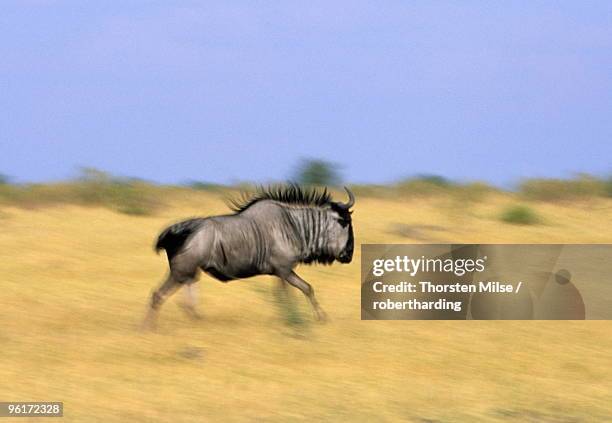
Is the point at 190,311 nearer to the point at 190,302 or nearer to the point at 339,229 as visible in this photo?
the point at 190,302

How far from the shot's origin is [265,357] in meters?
9.40

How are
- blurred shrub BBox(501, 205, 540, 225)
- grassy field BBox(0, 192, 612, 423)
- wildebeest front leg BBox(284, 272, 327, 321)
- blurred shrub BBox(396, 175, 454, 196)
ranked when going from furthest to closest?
blurred shrub BBox(396, 175, 454, 196)
blurred shrub BBox(501, 205, 540, 225)
wildebeest front leg BBox(284, 272, 327, 321)
grassy field BBox(0, 192, 612, 423)

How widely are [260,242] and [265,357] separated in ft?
5.43

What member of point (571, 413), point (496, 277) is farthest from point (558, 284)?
point (571, 413)

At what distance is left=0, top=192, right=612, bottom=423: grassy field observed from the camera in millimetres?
7934

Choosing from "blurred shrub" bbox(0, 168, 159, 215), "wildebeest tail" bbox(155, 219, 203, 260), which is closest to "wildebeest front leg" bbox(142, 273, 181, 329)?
"wildebeest tail" bbox(155, 219, 203, 260)

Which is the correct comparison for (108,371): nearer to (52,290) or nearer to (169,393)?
(169,393)

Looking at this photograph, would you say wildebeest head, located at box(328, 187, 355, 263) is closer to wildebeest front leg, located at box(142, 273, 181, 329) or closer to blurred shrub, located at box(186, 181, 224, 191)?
wildebeest front leg, located at box(142, 273, 181, 329)

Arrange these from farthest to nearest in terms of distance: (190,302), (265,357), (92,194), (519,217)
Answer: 1. (92,194)
2. (519,217)
3. (190,302)
4. (265,357)

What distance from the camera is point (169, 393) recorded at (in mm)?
8164

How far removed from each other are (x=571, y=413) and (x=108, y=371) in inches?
143

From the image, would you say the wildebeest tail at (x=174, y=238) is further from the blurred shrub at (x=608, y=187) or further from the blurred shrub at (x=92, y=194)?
the blurred shrub at (x=608, y=187)

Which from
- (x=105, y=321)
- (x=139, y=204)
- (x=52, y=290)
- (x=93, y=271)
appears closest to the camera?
(x=105, y=321)

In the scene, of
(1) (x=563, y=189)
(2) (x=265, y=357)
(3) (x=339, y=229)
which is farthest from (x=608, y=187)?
(2) (x=265, y=357)
